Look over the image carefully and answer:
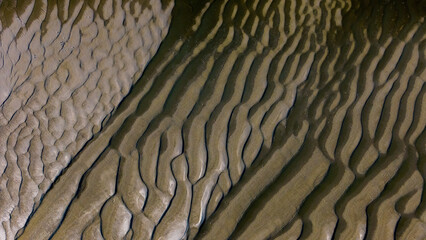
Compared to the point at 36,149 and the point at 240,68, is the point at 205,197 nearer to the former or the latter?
the point at 240,68

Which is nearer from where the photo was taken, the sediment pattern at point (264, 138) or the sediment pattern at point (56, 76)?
the sediment pattern at point (264, 138)

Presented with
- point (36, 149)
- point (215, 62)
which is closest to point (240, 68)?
point (215, 62)

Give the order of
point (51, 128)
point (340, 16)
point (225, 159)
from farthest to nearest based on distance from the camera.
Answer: point (340, 16) < point (51, 128) < point (225, 159)

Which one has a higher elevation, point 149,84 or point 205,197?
point 149,84

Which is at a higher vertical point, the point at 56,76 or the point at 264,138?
the point at 56,76

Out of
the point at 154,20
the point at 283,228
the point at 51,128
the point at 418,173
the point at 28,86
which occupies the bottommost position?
the point at 283,228

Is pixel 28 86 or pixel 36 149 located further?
pixel 28 86

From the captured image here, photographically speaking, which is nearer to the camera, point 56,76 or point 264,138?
point 264,138

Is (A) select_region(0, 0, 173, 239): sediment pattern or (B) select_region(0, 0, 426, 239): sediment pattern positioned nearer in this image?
(B) select_region(0, 0, 426, 239): sediment pattern
